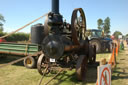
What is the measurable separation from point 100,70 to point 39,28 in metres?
4.83

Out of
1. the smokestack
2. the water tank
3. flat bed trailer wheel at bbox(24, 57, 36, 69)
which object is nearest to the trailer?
flat bed trailer wheel at bbox(24, 57, 36, 69)

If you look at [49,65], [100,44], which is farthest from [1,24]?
[49,65]

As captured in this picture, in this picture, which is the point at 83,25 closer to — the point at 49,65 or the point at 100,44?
the point at 49,65

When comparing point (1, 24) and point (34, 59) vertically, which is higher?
point (1, 24)

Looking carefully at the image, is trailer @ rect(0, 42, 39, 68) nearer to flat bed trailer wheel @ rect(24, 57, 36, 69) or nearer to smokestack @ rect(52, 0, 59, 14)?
flat bed trailer wheel @ rect(24, 57, 36, 69)

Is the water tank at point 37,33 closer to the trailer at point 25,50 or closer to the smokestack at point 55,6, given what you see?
the trailer at point 25,50

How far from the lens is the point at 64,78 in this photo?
4.71 m

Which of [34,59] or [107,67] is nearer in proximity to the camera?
[107,67]

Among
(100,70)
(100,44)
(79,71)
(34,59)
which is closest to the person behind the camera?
(100,70)

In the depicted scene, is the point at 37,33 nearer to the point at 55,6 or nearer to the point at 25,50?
the point at 25,50

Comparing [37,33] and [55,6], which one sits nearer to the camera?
[55,6]

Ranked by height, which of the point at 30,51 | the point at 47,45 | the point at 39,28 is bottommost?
the point at 30,51

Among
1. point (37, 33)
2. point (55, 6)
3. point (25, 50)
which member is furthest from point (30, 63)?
point (55, 6)

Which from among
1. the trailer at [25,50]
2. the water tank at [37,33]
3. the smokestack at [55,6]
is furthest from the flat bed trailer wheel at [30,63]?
the smokestack at [55,6]
